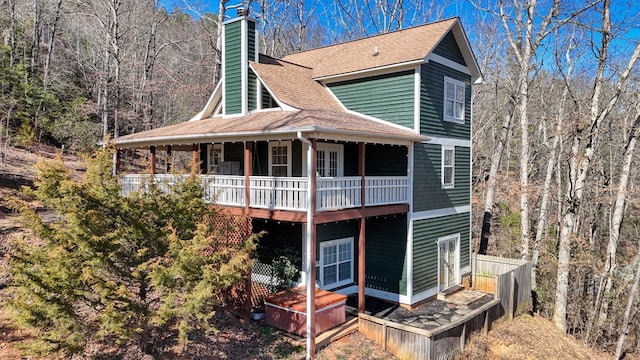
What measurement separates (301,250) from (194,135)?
16.2 feet

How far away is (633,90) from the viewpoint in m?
22.8

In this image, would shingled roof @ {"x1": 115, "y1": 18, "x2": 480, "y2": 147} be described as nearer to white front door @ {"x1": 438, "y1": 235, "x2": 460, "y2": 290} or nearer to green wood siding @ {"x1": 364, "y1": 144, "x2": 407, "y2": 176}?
green wood siding @ {"x1": 364, "y1": 144, "x2": 407, "y2": 176}

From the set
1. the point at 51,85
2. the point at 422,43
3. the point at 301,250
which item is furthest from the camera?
the point at 51,85

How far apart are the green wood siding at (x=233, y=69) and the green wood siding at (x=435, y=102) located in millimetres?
6382

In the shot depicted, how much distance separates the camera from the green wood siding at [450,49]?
49.5 ft

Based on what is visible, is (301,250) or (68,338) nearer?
(68,338)

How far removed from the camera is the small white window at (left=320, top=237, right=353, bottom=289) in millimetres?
13641

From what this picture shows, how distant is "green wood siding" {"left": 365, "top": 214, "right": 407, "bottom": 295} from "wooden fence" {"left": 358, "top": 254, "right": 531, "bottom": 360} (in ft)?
8.37

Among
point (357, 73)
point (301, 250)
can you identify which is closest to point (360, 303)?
point (301, 250)

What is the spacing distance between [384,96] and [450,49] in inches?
136

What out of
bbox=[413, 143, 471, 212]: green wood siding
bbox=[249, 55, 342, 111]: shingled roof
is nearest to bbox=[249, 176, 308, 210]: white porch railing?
bbox=[249, 55, 342, 111]: shingled roof

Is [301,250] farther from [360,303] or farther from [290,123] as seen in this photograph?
[290,123]

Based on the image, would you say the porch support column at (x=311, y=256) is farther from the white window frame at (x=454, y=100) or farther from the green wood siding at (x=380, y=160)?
the white window frame at (x=454, y=100)

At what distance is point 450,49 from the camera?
15.7m
